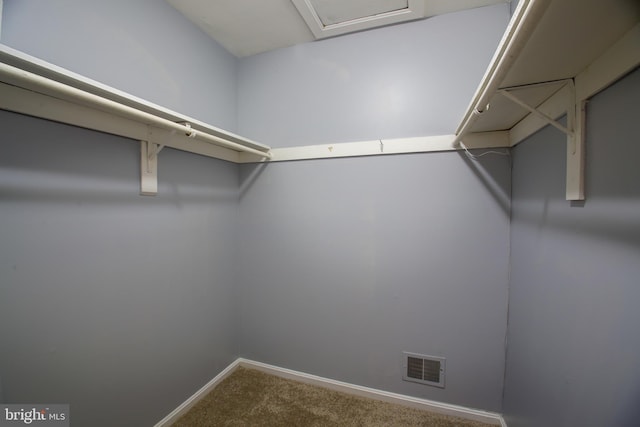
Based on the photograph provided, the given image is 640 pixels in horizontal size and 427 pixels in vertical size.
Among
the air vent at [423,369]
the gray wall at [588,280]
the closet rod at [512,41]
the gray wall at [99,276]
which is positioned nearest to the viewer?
Result: the closet rod at [512,41]

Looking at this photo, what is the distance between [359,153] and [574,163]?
108cm

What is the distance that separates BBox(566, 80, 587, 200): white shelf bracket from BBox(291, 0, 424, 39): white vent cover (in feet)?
3.50

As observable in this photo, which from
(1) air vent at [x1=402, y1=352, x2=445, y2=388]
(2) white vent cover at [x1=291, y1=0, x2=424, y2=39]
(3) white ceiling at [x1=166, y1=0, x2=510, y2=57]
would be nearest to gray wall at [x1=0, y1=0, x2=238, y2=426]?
(3) white ceiling at [x1=166, y1=0, x2=510, y2=57]

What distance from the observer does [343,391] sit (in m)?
1.78

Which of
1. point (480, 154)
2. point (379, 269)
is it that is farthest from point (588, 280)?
point (379, 269)

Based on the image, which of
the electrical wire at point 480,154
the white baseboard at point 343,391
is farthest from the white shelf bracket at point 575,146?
the white baseboard at point 343,391

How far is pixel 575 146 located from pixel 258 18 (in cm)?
181

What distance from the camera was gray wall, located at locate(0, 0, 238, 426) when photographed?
3.13 feet

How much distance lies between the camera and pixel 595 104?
2.62ft

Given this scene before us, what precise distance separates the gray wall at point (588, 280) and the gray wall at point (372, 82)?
647 mm

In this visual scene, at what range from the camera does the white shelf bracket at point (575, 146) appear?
0.82 metres

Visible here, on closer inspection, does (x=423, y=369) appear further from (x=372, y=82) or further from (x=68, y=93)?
(x=68, y=93)

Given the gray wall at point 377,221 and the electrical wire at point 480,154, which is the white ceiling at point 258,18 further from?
the electrical wire at point 480,154

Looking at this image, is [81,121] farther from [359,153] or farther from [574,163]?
[574,163]
